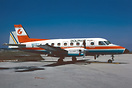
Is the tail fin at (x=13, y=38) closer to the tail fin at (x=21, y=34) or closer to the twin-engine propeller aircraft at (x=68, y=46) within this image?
the twin-engine propeller aircraft at (x=68, y=46)

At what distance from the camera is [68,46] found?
2089 cm

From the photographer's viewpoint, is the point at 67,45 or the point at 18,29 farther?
the point at 18,29

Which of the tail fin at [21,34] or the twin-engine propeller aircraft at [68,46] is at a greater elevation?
the tail fin at [21,34]

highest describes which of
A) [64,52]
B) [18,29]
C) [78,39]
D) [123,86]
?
[18,29]

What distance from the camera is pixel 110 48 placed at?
1959cm

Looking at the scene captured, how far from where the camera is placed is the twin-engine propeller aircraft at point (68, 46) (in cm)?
1828

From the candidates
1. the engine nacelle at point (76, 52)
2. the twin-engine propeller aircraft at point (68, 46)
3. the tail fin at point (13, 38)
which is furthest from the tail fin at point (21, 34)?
the engine nacelle at point (76, 52)

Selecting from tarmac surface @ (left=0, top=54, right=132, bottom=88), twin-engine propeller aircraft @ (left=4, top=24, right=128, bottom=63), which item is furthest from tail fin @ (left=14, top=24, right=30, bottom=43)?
tarmac surface @ (left=0, top=54, right=132, bottom=88)

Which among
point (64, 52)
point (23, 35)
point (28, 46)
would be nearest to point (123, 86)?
point (64, 52)

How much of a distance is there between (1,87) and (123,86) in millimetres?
6503

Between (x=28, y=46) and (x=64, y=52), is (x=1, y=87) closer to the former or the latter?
(x=64, y=52)

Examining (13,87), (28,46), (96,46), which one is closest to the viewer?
(13,87)

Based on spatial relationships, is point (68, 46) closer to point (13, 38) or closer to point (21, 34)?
point (21, 34)

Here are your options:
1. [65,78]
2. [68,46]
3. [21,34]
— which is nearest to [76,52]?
[68,46]
